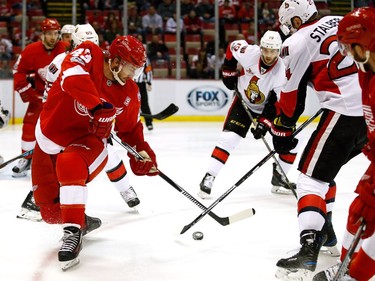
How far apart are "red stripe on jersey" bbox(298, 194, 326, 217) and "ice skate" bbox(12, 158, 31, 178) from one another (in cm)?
286

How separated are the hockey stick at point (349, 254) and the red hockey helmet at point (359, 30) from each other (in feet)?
1.78

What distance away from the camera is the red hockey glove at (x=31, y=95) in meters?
5.05

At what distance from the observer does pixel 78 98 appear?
2691 millimetres

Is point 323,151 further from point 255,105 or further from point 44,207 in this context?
point 255,105

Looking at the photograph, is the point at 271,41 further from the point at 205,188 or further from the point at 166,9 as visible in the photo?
the point at 166,9

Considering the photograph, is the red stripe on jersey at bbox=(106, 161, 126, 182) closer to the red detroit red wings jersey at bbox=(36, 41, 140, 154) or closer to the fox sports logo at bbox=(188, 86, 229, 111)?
the red detroit red wings jersey at bbox=(36, 41, 140, 154)

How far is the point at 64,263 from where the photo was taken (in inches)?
107

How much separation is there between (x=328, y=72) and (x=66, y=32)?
2.79 meters

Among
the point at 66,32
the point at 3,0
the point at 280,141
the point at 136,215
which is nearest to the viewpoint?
the point at 280,141

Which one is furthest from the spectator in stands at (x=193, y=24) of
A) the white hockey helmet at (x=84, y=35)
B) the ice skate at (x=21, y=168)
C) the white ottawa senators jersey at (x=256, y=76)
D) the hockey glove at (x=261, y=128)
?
the hockey glove at (x=261, y=128)

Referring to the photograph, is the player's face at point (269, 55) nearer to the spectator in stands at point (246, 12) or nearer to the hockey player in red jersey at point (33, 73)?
the hockey player in red jersey at point (33, 73)

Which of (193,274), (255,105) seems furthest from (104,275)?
(255,105)

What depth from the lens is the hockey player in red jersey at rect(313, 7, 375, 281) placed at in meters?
2.00

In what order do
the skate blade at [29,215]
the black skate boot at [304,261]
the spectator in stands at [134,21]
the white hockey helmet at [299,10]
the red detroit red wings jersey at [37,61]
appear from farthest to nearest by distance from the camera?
the spectator in stands at [134,21]
the red detroit red wings jersey at [37,61]
the skate blade at [29,215]
the white hockey helmet at [299,10]
the black skate boot at [304,261]
